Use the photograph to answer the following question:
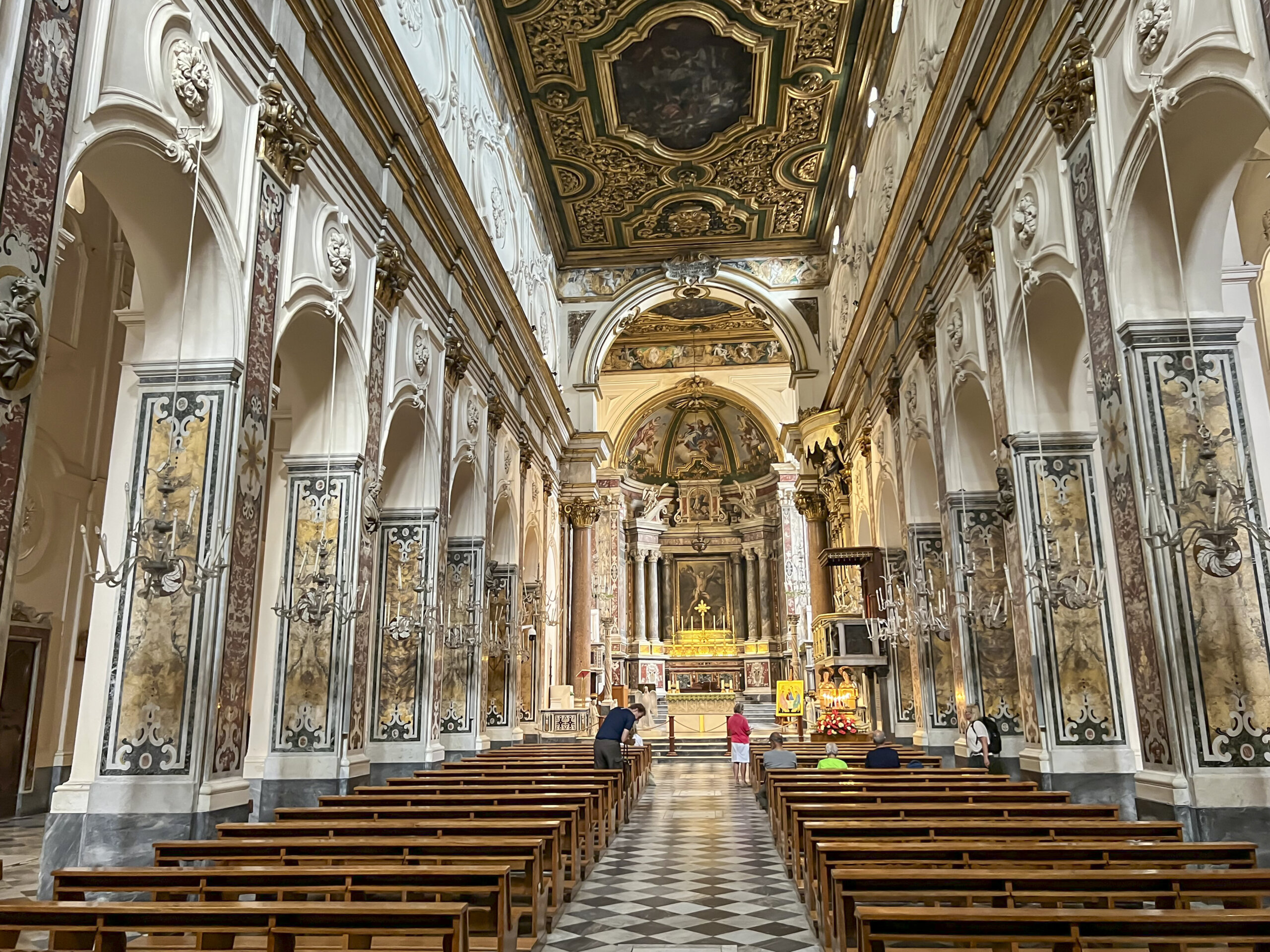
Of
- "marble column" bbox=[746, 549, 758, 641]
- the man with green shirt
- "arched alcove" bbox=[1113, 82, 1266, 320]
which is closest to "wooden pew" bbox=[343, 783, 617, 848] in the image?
the man with green shirt

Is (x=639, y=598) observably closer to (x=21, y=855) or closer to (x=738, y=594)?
(x=738, y=594)

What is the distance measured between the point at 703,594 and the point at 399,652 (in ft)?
72.7

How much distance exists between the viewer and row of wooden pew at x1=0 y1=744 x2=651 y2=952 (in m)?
3.36

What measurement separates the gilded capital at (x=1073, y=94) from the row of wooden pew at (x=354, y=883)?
6.56 m

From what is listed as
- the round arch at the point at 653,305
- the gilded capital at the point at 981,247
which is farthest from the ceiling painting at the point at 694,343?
the gilded capital at the point at 981,247

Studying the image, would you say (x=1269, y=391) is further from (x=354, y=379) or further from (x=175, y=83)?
(x=175, y=83)

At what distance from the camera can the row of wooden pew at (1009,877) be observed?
3191 mm

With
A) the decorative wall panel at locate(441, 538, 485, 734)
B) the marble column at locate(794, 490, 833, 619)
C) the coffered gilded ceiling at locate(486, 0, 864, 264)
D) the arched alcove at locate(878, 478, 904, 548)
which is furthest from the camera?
the marble column at locate(794, 490, 833, 619)

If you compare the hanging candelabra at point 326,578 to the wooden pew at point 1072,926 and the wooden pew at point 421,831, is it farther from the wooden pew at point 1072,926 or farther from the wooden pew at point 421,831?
the wooden pew at point 1072,926

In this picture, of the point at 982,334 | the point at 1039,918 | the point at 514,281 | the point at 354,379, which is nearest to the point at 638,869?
the point at 1039,918

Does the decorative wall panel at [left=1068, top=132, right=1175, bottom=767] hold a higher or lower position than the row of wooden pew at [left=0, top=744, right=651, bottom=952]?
higher

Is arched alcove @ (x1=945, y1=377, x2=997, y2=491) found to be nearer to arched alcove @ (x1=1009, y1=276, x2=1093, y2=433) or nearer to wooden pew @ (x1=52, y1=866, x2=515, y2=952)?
arched alcove @ (x1=1009, y1=276, x2=1093, y2=433)

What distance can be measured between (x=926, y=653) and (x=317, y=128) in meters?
9.93

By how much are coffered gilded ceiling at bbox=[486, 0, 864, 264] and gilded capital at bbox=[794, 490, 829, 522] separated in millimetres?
5873
